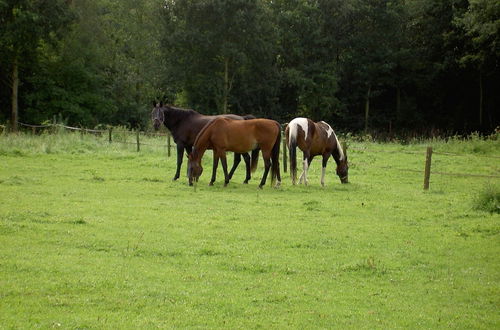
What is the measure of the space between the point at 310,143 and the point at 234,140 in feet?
7.20

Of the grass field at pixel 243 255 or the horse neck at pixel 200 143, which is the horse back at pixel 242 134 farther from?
the grass field at pixel 243 255

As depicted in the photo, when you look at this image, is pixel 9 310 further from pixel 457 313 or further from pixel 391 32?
pixel 391 32

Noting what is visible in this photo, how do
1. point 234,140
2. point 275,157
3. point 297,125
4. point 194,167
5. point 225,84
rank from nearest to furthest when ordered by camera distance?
point 194,167, point 234,140, point 275,157, point 297,125, point 225,84

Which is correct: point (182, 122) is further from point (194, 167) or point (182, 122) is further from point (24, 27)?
point (24, 27)

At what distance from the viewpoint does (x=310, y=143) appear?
15766mm

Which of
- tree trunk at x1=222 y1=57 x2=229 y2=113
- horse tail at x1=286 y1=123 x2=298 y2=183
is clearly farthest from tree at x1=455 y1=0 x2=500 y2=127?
horse tail at x1=286 y1=123 x2=298 y2=183

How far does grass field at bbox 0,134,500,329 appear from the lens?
229 inches

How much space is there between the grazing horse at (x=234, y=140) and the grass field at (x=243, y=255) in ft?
1.91

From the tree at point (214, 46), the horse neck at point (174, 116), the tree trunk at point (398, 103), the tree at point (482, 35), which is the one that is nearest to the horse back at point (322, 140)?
the horse neck at point (174, 116)

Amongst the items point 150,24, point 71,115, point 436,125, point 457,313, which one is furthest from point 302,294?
point 150,24

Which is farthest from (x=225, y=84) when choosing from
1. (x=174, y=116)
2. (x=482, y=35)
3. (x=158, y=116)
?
(x=158, y=116)

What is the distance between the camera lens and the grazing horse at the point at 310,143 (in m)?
15.5

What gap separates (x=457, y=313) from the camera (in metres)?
5.98

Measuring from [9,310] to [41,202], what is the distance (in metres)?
6.39
